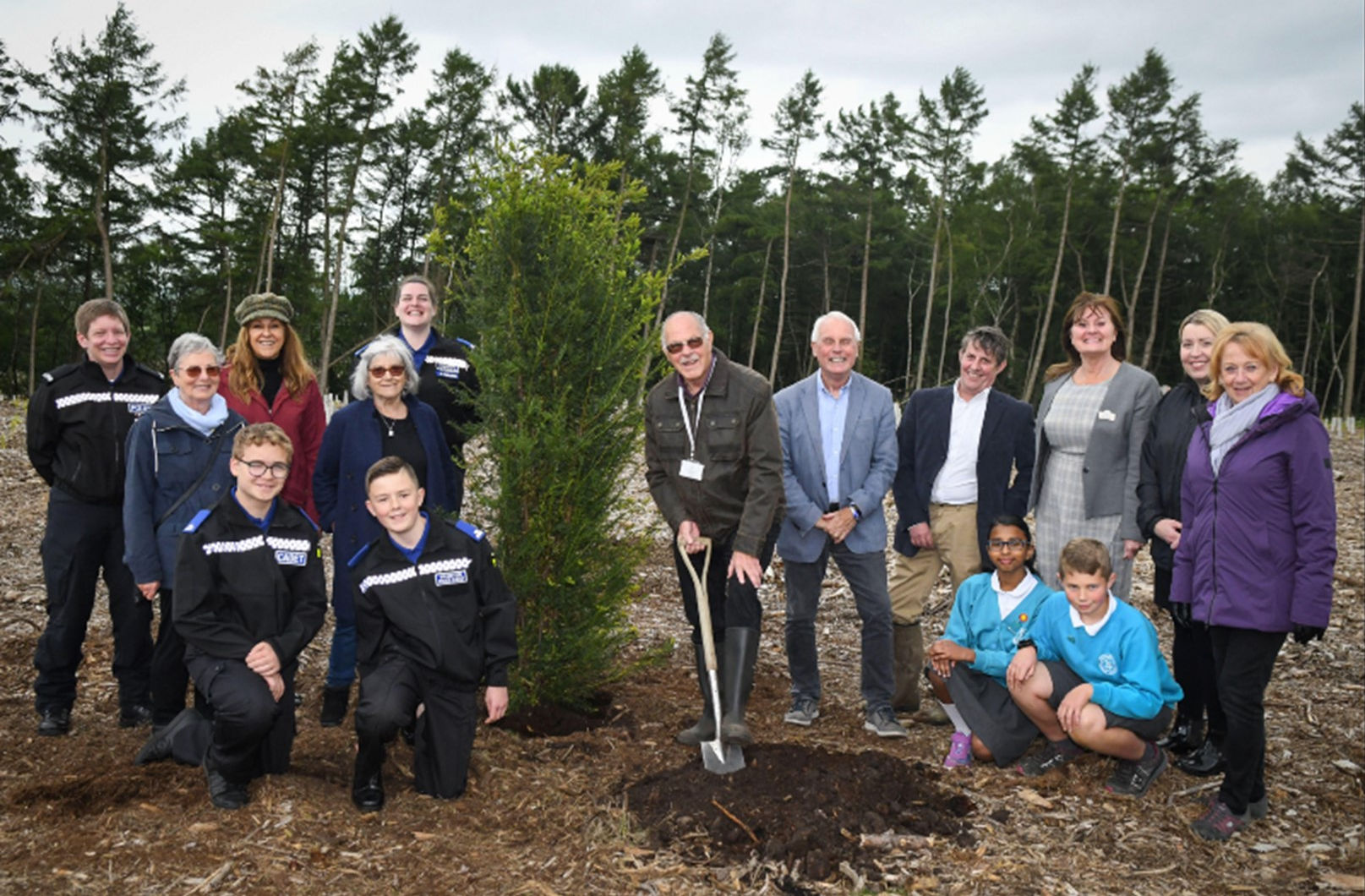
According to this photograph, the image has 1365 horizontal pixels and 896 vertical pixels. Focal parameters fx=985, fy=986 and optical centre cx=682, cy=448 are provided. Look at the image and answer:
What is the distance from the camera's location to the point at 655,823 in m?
3.96

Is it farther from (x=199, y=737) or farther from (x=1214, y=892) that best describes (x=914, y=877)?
(x=199, y=737)

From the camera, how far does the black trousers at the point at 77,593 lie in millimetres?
4973

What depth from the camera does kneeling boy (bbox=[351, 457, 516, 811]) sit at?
427 cm

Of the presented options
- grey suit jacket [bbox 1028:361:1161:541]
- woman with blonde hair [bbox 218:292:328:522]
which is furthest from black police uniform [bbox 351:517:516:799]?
grey suit jacket [bbox 1028:361:1161:541]

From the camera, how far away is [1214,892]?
146 inches

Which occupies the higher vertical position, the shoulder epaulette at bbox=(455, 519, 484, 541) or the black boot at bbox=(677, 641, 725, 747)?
the shoulder epaulette at bbox=(455, 519, 484, 541)

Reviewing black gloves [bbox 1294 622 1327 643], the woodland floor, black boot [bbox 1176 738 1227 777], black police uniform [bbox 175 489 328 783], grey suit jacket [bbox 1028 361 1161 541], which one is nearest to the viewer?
the woodland floor

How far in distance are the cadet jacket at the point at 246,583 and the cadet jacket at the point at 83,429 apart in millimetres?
956

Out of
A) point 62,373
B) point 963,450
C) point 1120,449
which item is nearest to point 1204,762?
point 1120,449

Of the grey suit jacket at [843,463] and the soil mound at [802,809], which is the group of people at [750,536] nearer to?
the grey suit jacket at [843,463]

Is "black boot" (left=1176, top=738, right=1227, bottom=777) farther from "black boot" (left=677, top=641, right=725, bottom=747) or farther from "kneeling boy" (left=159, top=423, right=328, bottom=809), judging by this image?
"kneeling boy" (left=159, top=423, right=328, bottom=809)

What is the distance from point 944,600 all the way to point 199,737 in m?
6.39

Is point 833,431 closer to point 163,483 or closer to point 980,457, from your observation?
point 980,457

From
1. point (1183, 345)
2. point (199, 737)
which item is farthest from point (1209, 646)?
point (199, 737)
